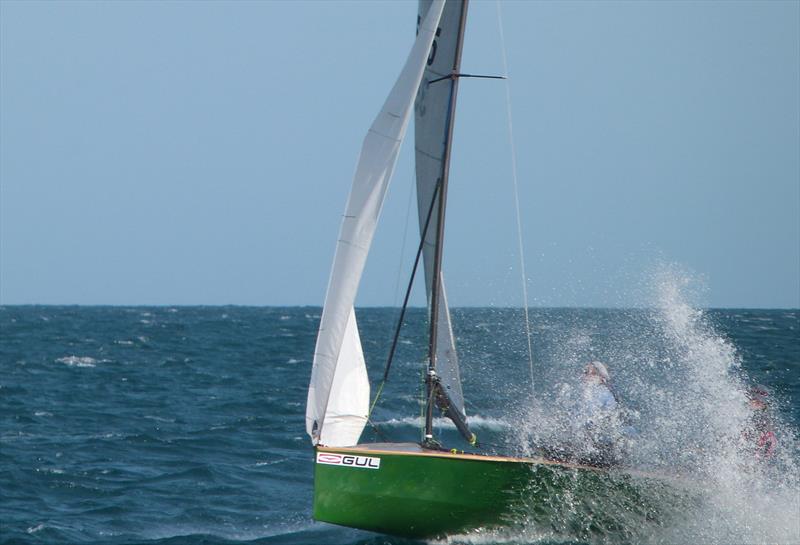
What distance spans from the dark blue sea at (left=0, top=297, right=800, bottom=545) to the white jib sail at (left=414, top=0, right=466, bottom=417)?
1.05m

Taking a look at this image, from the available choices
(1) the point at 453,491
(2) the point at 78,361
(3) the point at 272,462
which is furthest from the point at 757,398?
(2) the point at 78,361

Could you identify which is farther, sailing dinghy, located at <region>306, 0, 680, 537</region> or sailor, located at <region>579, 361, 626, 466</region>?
sailor, located at <region>579, 361, 626, 466</region>

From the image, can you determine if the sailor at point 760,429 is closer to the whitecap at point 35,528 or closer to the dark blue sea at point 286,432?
the dark blue sea at point 286,432

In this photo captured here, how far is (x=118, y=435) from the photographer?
18359mm

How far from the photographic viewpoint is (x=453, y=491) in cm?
1112

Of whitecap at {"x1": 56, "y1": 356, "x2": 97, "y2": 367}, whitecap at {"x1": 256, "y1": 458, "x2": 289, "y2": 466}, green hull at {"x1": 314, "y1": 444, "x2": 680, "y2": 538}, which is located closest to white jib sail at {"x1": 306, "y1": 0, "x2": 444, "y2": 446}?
green hull at {"x1": 314, "y1": 444, "x2": 680, "y2": 538}

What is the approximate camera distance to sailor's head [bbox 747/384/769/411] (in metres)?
12.8

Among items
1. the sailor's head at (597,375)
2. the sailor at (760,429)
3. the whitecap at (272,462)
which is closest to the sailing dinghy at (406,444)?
the sailor's head at (597,375)

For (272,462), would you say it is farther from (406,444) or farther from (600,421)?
(600,421)

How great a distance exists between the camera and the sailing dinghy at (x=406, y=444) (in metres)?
11.1

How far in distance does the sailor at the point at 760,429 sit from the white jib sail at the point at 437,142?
10.6ft

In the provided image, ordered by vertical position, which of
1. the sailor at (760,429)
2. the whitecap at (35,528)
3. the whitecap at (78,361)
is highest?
the sailor at (760,429)

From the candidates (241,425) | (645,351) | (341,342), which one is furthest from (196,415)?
(341,342)

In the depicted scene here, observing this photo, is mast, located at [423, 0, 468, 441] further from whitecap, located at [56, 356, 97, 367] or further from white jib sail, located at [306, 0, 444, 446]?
whitecap, located at [56, 356, 97, 367]
